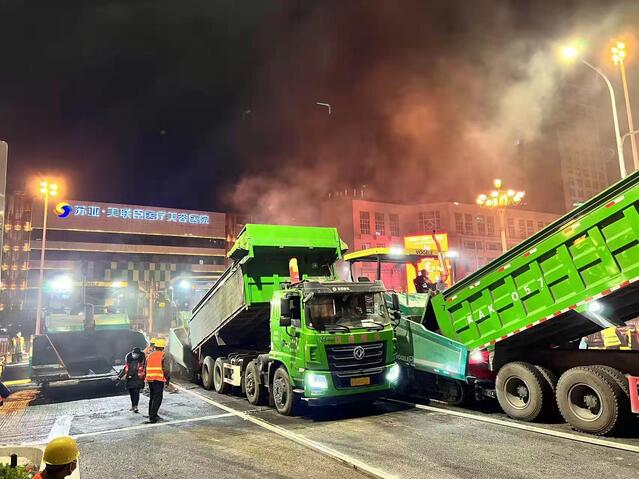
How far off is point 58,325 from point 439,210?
38.1m

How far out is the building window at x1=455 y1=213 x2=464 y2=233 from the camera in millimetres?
46562

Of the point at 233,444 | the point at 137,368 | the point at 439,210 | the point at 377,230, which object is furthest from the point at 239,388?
the point at 439,210

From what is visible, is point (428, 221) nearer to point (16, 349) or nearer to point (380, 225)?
point (380, 225)

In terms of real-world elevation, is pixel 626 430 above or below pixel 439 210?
below

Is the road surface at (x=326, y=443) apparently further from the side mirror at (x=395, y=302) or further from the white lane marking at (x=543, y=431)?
the side mirror at (x=395, y=302)

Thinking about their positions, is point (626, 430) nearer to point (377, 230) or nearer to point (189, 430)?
point (189, 430)

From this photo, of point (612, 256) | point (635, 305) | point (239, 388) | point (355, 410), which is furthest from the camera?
point (239, 388)

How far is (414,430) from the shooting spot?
266 inches

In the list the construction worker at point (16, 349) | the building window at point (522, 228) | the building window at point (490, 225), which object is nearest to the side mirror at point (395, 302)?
the construction worker at point (16, 349)

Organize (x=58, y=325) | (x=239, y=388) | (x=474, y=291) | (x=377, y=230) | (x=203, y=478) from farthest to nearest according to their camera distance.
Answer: (x=377, y=230), (x=58, y=325), (x=239, y=388), (x=474, y=291), (x=203, y=478)

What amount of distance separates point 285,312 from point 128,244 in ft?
161

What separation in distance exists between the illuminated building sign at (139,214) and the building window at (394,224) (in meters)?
23.9

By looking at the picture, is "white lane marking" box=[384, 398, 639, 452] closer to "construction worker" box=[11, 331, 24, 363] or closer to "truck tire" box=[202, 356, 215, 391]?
"truck tire" box=[202, 356, 215, 391]

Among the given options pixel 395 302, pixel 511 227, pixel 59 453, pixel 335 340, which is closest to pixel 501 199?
pixel 395 302
